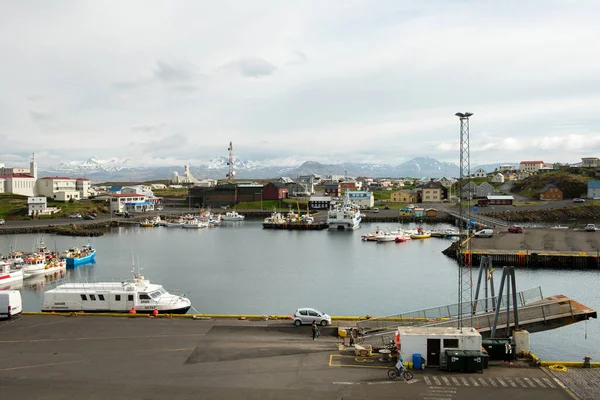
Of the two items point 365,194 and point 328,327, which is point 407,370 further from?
point 365,194

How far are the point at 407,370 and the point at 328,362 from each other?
192cm

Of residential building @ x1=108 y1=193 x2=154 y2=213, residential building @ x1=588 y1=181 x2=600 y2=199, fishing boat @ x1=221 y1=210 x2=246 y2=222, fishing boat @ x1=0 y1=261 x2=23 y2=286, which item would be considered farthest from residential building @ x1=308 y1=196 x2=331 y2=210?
fishing boat @ x1=0 y1=261 x2=23 y2=286

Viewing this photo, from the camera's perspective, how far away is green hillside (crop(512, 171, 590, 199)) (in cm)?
8100

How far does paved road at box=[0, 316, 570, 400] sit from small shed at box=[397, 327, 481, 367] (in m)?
0.44

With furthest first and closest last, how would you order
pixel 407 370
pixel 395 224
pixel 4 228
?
pixel 395 224 → pixel 4 228 → pixel 407 370

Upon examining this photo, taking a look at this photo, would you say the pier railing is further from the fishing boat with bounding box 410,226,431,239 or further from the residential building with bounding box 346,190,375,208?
the residential building with bounding box 346,190,375,208

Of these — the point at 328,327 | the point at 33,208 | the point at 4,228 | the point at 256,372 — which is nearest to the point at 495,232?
the point at 328,327

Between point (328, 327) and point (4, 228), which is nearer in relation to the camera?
point (328, 327)

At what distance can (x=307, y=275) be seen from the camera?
32375 mm

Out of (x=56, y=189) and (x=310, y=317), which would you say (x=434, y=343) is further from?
(x=56, y=189)

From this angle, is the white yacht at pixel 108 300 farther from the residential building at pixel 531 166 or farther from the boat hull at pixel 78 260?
the residential building at pixel 531 166

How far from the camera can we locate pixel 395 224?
214 ft

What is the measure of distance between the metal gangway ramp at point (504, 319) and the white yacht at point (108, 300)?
325 inches

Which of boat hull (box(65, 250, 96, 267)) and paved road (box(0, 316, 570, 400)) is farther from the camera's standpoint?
boat hull (box(65, 250, 96, 267))
